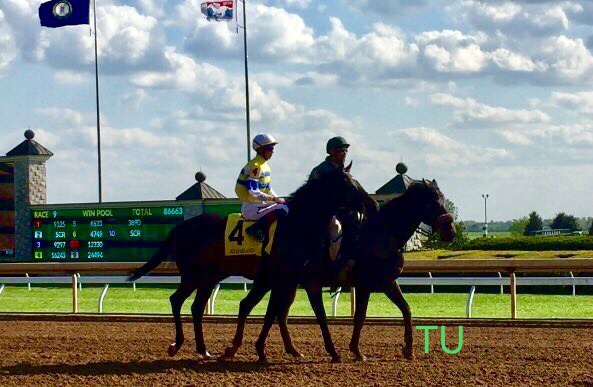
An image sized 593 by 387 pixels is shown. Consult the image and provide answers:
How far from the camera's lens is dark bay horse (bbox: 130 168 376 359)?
28.6 feet

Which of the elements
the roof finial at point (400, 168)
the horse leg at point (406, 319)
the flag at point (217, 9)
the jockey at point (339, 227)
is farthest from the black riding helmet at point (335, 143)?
the flag at point (217, 9)

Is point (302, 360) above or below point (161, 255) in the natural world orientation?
below

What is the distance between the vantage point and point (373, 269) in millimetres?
9008

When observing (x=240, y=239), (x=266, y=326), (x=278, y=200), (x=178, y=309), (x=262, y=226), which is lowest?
(x=266, y=326)

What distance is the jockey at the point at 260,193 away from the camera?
29.4 feet

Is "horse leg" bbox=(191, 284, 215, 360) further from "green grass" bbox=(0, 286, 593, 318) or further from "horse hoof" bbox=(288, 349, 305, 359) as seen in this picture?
"green grass" bbox=(0, 286, 593, 318)

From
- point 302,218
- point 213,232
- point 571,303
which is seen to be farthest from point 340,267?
point 571,303

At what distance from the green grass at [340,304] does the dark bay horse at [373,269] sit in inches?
228

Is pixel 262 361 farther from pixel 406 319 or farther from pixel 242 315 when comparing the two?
pixel 406 319

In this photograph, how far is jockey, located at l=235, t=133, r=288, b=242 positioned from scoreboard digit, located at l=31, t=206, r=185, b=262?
11.2 m

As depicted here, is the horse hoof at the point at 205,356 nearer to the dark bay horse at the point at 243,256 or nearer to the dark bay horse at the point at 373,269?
the dark bay horse at the point at 243,256

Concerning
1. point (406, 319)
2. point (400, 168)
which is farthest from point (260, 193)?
point (400, 168)

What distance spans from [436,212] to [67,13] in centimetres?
2275

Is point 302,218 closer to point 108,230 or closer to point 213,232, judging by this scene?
point 213,232
